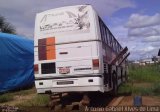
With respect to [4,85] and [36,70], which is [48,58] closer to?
[36,70]

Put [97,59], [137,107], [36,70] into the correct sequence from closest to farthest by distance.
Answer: [137,107], [97,59], [36,70]

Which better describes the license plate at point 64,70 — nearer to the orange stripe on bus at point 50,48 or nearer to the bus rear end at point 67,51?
the bus rear end at point 67,51

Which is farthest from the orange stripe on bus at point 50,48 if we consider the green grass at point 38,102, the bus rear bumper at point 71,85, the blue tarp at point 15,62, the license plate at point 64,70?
the blue tarp at point 15,62

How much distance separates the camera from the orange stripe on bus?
12.4 m

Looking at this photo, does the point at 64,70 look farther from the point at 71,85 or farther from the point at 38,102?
the point at 38,102

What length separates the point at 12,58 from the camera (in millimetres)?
19734

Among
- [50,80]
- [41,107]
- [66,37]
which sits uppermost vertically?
[66,37]

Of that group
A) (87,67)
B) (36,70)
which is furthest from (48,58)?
(87,67)

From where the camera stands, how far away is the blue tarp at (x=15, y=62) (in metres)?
18.8

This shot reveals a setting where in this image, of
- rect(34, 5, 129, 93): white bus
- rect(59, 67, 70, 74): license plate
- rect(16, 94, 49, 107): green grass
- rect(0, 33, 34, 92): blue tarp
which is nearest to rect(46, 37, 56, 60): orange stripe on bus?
rect(34, 5, 129, 93): white bus

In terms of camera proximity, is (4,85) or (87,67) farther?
(4,85)

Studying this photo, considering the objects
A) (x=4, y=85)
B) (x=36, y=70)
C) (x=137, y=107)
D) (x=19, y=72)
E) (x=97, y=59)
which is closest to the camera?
(x=137, y=107)

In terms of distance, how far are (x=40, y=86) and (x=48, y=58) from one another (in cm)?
98

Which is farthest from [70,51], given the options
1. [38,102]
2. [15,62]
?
[15,62]
